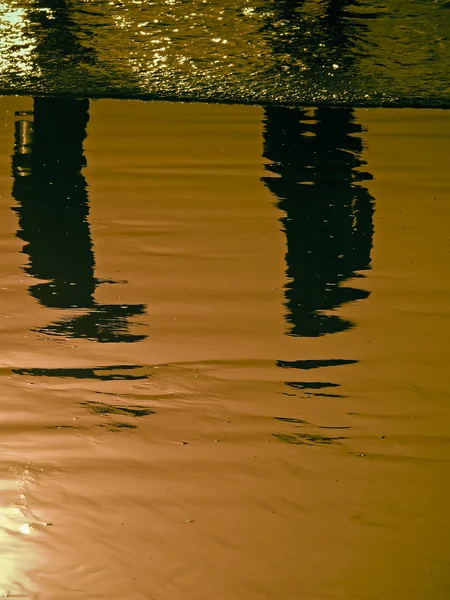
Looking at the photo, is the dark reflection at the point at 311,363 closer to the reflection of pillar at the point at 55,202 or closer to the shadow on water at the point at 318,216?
the shadow on water at the point at 318,216

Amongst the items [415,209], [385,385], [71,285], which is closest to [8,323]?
[71,285]

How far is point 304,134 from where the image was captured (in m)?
2.74

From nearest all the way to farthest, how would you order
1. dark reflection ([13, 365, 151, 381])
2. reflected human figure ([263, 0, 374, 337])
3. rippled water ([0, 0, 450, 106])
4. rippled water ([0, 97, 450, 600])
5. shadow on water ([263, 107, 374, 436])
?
1. rippled water ([0, 97, 450, 600])
2. dark reflection ([13, 365, 151, 381])
3. shadow on water ([263, 107, 374, 436])
4. reflected human figure ([263, 0, 374, 337])
5. rippled water ([0, 0, 450, 106])

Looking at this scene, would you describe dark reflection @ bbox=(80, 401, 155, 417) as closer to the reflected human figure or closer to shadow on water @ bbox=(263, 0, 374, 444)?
shadow on water @ bbox=(263, 0, 374, 444)

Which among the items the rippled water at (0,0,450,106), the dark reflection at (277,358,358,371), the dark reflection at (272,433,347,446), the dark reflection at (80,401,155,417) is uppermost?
the rippled water at (0,0,450,106)

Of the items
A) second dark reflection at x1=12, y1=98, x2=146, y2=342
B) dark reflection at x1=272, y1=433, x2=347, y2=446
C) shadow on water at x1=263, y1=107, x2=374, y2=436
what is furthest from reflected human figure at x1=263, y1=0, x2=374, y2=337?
second dark reflection at x1=12, y1=98, x2=146, y2=342

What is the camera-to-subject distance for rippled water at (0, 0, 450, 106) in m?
3.02

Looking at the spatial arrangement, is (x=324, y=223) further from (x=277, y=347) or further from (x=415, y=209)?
(x=277, y=347)

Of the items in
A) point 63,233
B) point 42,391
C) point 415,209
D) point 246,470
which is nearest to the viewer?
point 246,470

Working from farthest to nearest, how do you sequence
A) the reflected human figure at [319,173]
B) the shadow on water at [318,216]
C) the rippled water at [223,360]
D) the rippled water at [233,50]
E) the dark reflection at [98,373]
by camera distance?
1. the rippled water at [233,50]
2. the reflected human figure at [319,173]
3. the shadow on water at [318,216]
4. the dark reflection at [98,373]
5. the rippled water at [223,360]

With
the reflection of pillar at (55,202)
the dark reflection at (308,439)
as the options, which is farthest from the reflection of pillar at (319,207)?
the reflection of pillar at (55,202)

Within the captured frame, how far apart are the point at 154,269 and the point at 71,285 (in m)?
0.22

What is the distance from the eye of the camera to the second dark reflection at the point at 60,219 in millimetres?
1812

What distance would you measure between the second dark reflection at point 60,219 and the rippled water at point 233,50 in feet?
0.91
